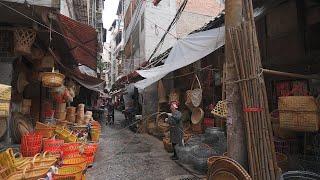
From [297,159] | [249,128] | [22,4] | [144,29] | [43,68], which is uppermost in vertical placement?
[144,29]

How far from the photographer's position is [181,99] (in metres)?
15.0

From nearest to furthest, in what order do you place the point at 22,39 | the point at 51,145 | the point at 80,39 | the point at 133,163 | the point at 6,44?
the point at 22,39, the point at 51,145, the point at 6,44, the point at 133,163, the point at 80,39

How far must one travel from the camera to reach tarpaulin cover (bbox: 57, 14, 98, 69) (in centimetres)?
803

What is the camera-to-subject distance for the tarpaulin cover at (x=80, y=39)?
8.03 meters

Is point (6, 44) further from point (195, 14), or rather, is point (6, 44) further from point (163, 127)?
point (195, 14)

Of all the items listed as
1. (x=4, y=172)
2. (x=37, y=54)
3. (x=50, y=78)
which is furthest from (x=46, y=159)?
(x=37, y=54)

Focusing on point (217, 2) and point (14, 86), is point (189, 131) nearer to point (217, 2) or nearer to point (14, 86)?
point (14, 86)

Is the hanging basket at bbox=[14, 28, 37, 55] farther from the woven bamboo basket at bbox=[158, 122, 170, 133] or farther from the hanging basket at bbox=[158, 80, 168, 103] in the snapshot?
the hanging basket at bbox=[158, 80, 168, 103]

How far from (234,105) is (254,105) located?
446mm

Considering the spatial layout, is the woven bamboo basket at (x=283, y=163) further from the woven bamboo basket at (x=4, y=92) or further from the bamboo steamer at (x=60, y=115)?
the bamboo steamer at (x=60, y=115)

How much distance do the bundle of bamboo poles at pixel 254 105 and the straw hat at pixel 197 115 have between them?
6825mm

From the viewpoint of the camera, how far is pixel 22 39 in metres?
7.24

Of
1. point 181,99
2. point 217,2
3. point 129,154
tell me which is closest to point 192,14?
point 217,2

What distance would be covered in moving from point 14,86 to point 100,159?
152 inches
